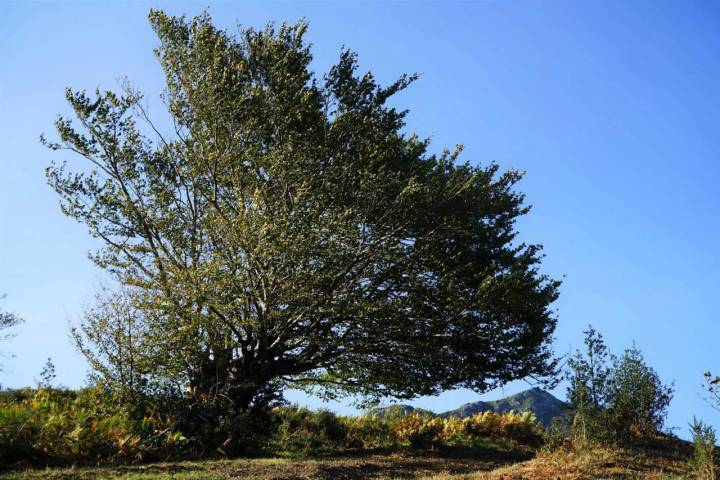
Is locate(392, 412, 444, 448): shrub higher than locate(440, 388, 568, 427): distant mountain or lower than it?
lower

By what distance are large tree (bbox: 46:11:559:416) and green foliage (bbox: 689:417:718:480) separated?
683 cm

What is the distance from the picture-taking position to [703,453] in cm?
1042

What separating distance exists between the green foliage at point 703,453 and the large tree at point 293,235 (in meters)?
6.83

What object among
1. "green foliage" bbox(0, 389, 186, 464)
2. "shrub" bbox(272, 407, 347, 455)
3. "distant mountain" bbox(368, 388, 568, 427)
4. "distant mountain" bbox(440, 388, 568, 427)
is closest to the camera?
"green foliage" bbox(0, 389, 186, 464)

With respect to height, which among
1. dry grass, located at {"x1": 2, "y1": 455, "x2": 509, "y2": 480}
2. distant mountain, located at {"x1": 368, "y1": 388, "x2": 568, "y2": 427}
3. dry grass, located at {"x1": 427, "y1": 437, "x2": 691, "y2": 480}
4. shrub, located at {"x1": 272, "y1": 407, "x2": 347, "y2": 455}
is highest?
distant mountain, located at {"x1": 368, "y1": 388, "x2": 568, "y2": 427}

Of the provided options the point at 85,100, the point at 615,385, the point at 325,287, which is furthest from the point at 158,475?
the point at 615,385

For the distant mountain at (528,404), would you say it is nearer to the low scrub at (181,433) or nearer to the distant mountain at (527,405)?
the distant mountain at (527,405)

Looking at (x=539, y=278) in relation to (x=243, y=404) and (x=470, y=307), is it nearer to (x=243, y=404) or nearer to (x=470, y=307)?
(x=470, y=307)

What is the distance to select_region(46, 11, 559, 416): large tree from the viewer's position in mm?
16484

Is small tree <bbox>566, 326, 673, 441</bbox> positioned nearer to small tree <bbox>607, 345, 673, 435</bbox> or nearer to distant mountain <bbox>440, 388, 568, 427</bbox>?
small tree <bbox>607, 345, 673, 435</bbox>

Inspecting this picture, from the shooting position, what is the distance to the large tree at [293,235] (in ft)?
54.1

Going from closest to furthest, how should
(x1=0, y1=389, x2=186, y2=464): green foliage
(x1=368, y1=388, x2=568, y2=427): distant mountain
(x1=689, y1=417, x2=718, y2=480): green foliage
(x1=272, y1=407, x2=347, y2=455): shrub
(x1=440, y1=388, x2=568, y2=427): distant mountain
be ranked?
(x1=689, y1=417, x2=718, y2=480): green foliage → (x1=0, y1=389, x2=186, y2=464): green foliage → (x1=272, y1=407, x2=347, y2=455): shrub → (x1=368, y1=388, x2=568, y2=427): distant mountain → (x1=440, y1=388, x2=568, y2=427): distant mountain

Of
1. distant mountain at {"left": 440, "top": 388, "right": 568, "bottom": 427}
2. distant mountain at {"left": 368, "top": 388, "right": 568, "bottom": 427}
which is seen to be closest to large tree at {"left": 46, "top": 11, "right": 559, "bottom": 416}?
distant mountain at {"left": 368, "top": 388, "right": 568, "bottom": 427}

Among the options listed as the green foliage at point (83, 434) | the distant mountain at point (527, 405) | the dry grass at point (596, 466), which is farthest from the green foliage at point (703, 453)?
the distant mountain at point (527, 405)
